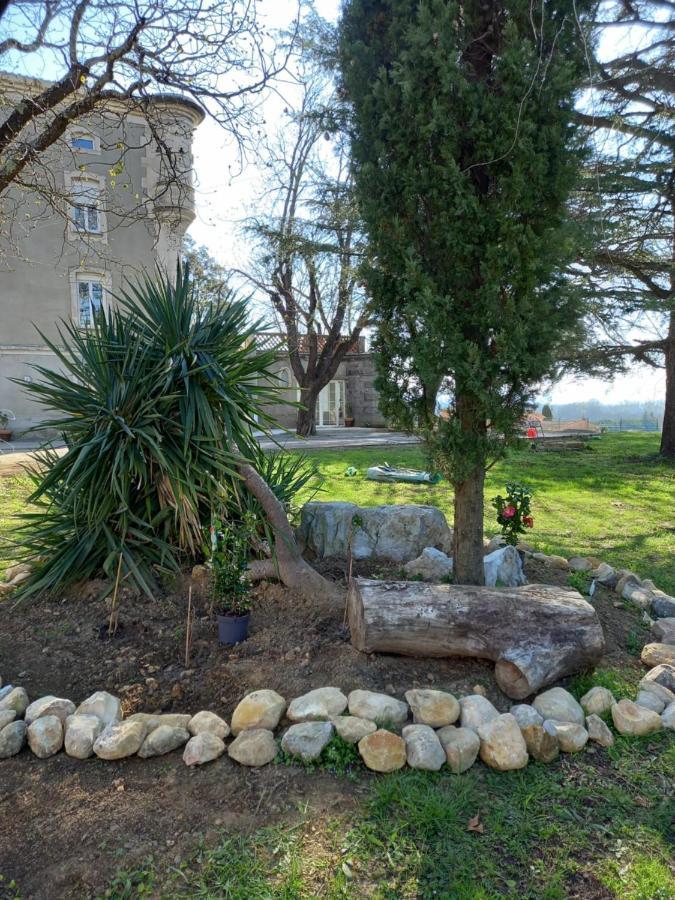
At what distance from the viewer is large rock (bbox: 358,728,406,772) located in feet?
7.18

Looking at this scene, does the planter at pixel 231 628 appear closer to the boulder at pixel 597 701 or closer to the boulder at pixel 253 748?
the boulder at pixel 253 748

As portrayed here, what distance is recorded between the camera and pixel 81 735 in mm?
2309

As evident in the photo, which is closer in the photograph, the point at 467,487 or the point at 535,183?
the point at 535,183

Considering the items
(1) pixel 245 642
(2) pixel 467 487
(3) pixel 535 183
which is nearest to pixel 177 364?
(1) pixel 245 642

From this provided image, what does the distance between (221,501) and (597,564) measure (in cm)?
299

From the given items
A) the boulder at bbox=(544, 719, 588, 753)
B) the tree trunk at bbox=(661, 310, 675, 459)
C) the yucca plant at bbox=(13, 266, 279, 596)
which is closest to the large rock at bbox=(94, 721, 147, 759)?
the yucca plant at bbox=(13, 266, 279, 596)

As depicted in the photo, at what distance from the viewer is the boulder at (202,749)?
7.30ft

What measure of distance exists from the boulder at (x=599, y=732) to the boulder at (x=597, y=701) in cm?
11

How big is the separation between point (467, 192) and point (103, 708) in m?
3.09

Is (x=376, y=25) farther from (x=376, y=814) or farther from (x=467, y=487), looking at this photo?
(x=376, y=814)

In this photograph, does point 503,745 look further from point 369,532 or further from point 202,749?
point 369,532

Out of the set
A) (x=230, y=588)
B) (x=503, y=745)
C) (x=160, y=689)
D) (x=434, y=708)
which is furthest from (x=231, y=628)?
(x=503, y=745)

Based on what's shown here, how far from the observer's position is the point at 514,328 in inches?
123

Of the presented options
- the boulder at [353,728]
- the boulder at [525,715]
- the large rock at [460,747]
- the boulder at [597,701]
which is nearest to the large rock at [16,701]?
the boulder at [353,728]
